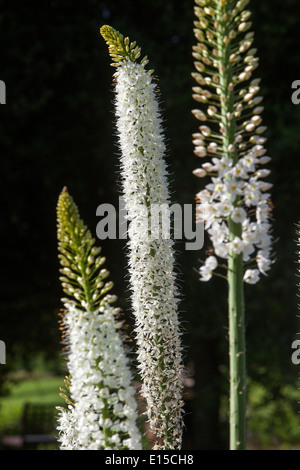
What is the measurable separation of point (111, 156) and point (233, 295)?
7046 mm

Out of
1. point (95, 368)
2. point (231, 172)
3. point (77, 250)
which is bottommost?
point (95, 368)

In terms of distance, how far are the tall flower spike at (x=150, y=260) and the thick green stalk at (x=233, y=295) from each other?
34.3 inches

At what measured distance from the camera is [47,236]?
31.9 ft

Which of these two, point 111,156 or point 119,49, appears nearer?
point 119,49

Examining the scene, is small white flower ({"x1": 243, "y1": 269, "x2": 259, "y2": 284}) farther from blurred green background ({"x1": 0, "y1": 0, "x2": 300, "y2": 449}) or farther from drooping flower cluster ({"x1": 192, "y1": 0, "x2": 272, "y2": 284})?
blurred green background ({"x1": 0, "y1": 0, "x2": 300, "y2": 449})

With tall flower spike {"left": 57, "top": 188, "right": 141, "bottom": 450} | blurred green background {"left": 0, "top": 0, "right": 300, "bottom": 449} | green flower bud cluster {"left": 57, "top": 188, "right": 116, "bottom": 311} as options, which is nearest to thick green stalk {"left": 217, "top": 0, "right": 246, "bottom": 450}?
tall flower spike {"left": 57, "top": 188, "right": 141, "bottom": 450}

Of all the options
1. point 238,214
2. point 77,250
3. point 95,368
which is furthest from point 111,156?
point 95,368

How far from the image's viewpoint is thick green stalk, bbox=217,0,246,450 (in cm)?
277

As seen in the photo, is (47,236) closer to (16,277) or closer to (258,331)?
(16,277)

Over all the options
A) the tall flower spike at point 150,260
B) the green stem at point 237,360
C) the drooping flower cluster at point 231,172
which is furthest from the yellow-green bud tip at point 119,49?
the green stem at point 237,360

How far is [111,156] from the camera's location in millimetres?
9602

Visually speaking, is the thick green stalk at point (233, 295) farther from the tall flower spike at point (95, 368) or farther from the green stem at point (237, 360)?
the tall flower spike at point (95, 368)

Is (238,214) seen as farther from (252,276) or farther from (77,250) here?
(77,250)
